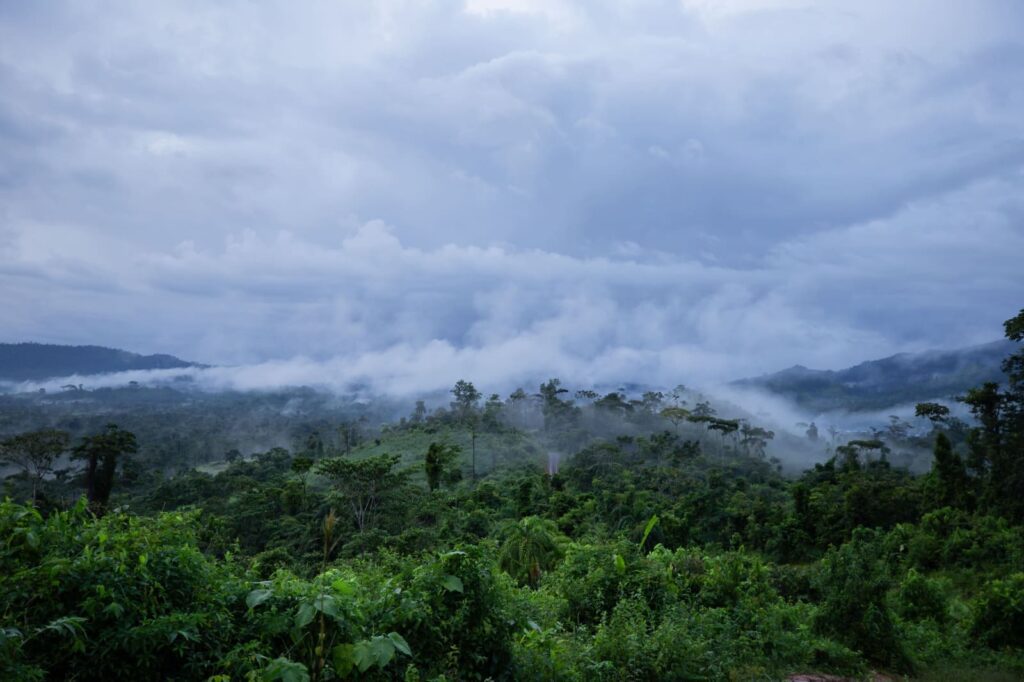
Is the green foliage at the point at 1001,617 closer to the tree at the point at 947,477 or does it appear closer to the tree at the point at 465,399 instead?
the tree at the point at 947,477

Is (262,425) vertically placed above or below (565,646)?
below

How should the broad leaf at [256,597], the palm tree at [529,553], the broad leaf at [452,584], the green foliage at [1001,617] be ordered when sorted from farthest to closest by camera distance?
1. the palm tree at [529,553]
2. the green foliage at [1001,617]
3. the broad leaf at [452,584]
4. the broad leaf at [256,597]

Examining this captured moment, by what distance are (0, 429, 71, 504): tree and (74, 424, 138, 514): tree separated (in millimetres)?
1032

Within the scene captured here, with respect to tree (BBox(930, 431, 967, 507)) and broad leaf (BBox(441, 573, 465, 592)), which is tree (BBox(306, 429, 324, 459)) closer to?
tree (BBox(930, 431, 967, 507))

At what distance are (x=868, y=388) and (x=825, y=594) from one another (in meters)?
170

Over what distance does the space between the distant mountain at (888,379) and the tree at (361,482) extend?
13077 centimetres

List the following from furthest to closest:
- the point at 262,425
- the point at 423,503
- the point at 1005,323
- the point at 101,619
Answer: the point at 262,425, the point at 423,503, the point at 1005,323, the point at 101,619

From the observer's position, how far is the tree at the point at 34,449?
32.8 metres

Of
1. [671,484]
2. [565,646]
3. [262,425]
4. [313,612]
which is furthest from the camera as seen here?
[262,425]

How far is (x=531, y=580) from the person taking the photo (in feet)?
40.1

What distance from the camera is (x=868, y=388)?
155250 mm

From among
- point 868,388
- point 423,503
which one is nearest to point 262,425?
point 423,503

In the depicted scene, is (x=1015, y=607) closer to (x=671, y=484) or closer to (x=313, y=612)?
(x=313, y=612)

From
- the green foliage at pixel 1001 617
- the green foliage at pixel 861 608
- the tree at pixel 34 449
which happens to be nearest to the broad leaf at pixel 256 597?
the green foliage at pixel 861 608
